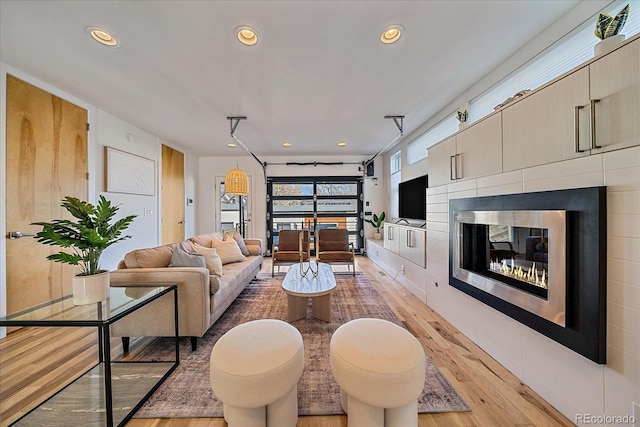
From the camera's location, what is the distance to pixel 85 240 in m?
1.47

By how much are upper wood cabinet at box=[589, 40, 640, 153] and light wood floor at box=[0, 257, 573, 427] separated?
4.99ft

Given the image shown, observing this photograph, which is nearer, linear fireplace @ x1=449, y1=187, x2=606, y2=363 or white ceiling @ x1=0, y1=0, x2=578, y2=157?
linear fireplace @ x1=449, y1=187, x2=606, y2=363

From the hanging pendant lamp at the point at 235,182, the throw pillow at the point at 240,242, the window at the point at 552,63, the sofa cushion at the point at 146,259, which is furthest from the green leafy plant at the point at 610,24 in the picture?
the throw pillow at the point at 240,242

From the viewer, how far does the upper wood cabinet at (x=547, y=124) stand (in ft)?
4.31

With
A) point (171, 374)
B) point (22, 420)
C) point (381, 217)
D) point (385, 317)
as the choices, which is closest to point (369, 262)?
point (381, 217)

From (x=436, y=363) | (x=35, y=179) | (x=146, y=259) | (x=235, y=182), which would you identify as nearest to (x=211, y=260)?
(x=146, y=259)

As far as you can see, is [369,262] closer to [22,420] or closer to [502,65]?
[502,65]

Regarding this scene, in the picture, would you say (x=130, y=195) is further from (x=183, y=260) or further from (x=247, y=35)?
(x=247, y=35)

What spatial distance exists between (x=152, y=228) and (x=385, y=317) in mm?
4534

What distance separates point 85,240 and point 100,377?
39.0 inches

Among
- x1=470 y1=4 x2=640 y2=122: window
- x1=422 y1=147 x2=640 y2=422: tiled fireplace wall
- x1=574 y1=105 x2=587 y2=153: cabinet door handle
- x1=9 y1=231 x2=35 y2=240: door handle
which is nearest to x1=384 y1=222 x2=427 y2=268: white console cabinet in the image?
x1=422 y1=147 x2=640 y2=422: tiled fireplace wall

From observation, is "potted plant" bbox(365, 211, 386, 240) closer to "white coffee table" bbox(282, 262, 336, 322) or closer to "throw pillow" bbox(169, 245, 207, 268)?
"white coffee table" bbox(282, 262, 336, 322)

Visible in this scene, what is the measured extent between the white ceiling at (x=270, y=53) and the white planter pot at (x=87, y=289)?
1.85 m

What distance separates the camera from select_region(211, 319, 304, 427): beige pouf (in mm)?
1110
